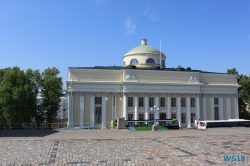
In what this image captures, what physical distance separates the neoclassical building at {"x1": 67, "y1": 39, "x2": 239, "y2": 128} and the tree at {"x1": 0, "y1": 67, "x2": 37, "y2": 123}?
19.9ft

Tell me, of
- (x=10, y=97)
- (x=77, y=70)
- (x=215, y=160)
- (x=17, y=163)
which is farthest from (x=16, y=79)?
(x=215, y=160)

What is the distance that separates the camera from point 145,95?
138ft

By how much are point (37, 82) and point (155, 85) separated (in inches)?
772

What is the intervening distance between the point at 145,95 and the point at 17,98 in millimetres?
19754

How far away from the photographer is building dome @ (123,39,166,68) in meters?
50.5

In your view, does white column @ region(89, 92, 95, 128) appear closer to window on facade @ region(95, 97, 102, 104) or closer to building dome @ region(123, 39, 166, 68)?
window on facade @ region(95, 97, 102, 104)

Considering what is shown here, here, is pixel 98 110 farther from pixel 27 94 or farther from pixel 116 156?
pixel 116 156

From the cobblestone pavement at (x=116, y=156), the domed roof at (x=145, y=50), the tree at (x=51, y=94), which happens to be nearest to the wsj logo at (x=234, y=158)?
the cobblestone pavement at (x=116, y=156)

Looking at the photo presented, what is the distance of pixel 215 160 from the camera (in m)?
12.0

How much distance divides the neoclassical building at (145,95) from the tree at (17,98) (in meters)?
6.06

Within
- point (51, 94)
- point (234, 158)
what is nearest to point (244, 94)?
point (51, 94)

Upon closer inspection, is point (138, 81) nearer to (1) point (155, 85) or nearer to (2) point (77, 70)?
(1) point (155, 85)

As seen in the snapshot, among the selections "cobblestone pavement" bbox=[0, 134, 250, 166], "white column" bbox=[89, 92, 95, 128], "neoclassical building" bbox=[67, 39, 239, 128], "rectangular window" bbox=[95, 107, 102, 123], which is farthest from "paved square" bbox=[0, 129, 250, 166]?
"rectangular window" bbox=[95, 107, 102, 123]

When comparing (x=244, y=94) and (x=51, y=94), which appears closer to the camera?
(x=51, y=94)
